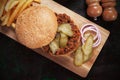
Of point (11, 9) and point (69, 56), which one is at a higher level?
point (11, 9)

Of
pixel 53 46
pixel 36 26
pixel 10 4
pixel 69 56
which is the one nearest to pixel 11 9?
pixel 10 4

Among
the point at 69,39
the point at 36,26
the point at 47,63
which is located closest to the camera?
the point at 36,26

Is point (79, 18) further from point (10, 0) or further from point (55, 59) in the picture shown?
point (10, 0)

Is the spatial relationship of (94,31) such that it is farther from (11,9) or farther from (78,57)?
(11,9)

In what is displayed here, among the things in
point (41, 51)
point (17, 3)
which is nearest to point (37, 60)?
point (41, 51)

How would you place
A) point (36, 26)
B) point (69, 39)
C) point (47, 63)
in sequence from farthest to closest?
point (47, 63) → point (69, 39) → point (36, 26)

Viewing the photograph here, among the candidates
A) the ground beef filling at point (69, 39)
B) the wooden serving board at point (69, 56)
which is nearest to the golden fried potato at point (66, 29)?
the ground beef filling at point (69, 39)

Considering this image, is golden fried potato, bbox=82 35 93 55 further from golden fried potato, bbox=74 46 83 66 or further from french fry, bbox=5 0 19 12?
french fry, bbox=5 0 19 12

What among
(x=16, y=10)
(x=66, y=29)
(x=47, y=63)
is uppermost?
(x=16, y=10)
